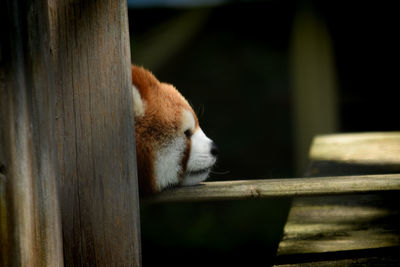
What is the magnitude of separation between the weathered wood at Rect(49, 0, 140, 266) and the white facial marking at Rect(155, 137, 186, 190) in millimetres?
374

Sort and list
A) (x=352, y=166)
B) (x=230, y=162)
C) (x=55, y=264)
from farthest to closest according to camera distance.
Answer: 1. (x=230, y=162)
2. (x=352, y=166)
3. (x=55, y=264)

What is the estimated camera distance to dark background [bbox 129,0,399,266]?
5.57 m

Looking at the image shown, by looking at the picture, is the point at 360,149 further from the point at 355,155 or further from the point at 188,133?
the point at 188,133

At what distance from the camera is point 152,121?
186 cm

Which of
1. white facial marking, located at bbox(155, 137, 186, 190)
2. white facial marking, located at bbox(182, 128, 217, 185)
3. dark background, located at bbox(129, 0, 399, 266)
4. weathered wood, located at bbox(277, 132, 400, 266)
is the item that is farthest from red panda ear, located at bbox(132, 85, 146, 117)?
dark background, located at bbox(129, 0, 399, 266)

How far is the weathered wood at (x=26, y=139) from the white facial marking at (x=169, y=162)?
1.89 feet

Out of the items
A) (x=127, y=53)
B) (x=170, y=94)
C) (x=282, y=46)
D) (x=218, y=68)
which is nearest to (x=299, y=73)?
(x=282, y=46)

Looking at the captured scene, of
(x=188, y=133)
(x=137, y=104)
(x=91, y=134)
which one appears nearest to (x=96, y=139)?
(x=91, y=134)

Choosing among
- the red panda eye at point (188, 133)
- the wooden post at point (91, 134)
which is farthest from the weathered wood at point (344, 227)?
the wooden post at point (91, 134)

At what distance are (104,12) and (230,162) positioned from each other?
517 centimetres

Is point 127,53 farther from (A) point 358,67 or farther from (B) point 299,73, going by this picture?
(A) point 358,67

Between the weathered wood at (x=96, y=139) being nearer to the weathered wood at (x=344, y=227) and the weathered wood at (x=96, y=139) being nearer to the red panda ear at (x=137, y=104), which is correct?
the red panda ear at (x=137, y=104)

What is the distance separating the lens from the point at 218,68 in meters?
6.46

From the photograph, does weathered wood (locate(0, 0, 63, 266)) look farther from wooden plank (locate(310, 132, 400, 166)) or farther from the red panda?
wooden plank (locate(310, 132, 400, 166))
